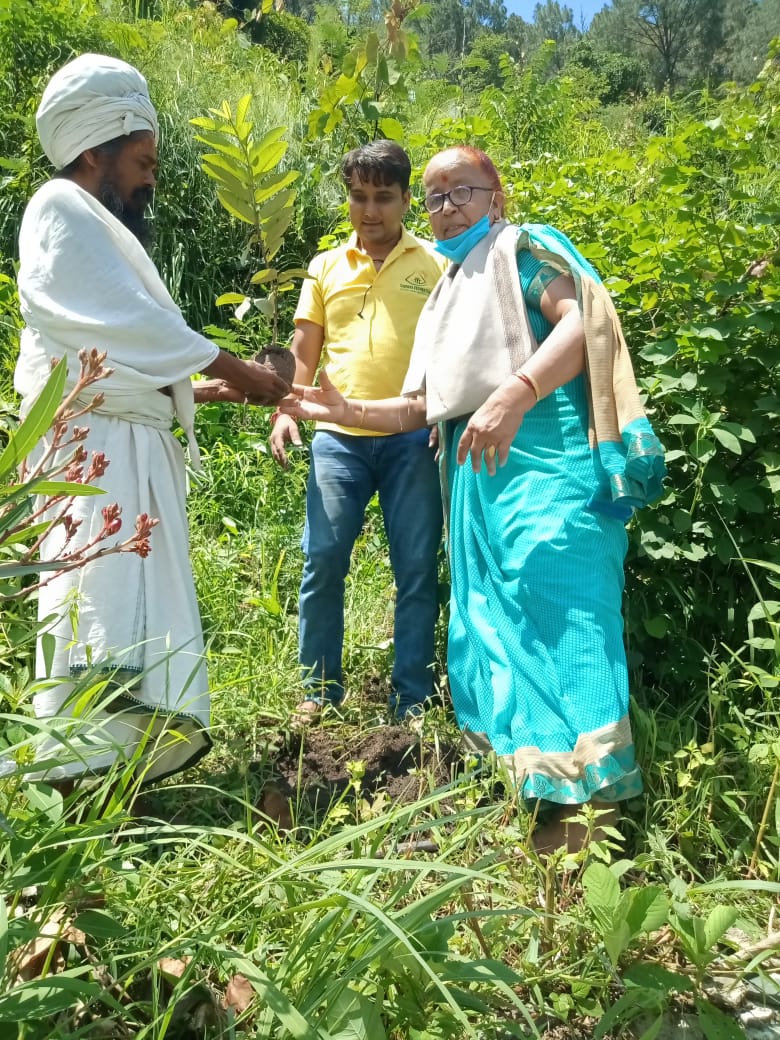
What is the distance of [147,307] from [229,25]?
728cm

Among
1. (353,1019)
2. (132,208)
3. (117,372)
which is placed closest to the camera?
(353,1019)

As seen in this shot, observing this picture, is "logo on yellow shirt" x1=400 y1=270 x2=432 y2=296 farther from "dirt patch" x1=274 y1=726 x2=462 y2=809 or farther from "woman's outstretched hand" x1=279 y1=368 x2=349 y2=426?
"dirt patch" x1=274 y1=726 x2=462 y2=809

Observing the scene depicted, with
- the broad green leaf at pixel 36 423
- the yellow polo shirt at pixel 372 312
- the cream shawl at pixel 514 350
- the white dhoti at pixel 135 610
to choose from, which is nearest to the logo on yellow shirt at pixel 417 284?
the yellow polo shirt at pixel 372 312

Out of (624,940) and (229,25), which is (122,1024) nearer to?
(624,940)

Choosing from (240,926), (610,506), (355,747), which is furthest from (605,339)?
(240,926)

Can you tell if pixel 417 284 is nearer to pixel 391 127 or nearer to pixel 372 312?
pixel 372 312

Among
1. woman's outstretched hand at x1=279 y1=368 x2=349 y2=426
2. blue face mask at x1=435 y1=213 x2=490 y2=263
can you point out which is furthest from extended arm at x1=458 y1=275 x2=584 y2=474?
woman's outstretched hand at x1=279 y1=368 x2=349 y2=426

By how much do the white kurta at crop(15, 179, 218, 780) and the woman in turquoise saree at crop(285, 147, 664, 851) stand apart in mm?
720

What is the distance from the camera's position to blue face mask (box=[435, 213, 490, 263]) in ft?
8.36

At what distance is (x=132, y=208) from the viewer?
7.74ft

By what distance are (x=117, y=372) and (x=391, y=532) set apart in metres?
1.07

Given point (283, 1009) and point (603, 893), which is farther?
point (603, 893)

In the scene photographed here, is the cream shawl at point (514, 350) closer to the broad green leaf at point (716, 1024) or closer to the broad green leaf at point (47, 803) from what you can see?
→ the broad green leaf at point (716, 1024)

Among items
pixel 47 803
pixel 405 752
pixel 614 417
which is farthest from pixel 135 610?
pixel 614 417
